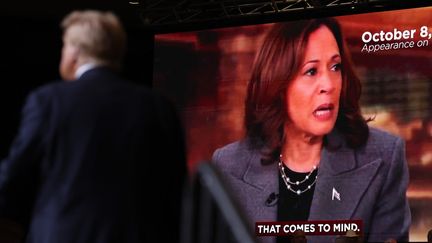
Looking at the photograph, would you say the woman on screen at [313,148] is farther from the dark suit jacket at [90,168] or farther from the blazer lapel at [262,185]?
the dark suit jacket at [90,168]

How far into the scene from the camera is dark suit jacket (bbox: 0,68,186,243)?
8.56 ft

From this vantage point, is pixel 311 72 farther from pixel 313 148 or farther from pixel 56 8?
pixel 56 8

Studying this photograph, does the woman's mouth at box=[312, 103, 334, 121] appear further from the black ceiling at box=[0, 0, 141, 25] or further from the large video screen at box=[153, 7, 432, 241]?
the black ceiling at box=[0, 0, 141, 25]

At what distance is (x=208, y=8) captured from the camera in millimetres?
12672

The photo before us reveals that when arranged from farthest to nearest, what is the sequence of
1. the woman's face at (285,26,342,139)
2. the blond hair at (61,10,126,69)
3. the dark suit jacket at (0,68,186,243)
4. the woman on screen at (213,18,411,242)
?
the woman's face at (285,26,342,139) < the woman on screen at (213,18,411,242) < the blond hair at (61,10,126,69) < the dark suit jacket at (0,68,186,243)

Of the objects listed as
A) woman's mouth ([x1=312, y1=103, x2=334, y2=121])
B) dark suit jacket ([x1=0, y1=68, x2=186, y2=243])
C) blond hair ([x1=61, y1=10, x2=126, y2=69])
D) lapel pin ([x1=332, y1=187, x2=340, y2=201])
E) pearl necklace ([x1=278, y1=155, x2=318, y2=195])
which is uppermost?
woman's mouth ([x1=312, y1=103, x2=334, y2=121])

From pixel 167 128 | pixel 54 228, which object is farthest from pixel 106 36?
pixel 54 228

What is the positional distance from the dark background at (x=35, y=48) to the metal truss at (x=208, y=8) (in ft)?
1.93

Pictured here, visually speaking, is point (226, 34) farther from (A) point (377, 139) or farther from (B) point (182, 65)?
(A) point (377, 139)

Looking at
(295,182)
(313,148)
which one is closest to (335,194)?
(295,182)

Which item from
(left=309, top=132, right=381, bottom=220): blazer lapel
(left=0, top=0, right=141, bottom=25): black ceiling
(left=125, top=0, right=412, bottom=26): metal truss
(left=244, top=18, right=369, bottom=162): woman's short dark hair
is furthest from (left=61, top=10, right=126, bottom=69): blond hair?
(left=0, top=0, right=141, bottom=25): black ceiling

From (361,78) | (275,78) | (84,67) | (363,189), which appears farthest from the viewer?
(275,78)

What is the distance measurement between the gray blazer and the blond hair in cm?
818

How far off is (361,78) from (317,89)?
0.58m
